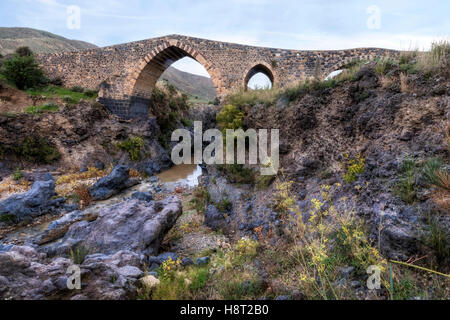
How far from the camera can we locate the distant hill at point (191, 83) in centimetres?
6161

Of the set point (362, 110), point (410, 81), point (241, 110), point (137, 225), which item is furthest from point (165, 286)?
point (241, 110)

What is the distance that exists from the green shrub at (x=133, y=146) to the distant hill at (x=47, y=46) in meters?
24.1

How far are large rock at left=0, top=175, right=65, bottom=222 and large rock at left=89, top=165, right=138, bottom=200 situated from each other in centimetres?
109

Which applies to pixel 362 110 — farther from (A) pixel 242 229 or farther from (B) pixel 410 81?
(A) pixel 242 229

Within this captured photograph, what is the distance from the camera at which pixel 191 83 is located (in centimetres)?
7181

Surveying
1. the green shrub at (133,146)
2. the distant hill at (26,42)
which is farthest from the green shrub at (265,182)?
the distant hill at (26,42)

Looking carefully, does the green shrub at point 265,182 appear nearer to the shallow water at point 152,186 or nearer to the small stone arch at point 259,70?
the shallow water at point 152,186

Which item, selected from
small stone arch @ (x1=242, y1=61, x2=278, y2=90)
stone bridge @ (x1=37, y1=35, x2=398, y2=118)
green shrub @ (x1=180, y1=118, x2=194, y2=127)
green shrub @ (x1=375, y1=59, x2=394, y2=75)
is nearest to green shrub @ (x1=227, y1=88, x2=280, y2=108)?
green shrub @ (x1=375, y1=59, x2=394, y2=75)

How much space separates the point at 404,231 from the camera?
105 inches

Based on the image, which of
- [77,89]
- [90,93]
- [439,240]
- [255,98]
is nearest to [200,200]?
[255,98]

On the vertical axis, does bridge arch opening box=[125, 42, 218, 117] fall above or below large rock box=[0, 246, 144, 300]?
above

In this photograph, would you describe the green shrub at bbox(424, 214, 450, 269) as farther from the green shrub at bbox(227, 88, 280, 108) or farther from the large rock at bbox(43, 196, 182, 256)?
the green shrub at bbox(227, 88, 280, 108)

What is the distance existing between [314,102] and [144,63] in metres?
11.6

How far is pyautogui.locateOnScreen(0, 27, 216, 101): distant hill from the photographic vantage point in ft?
139
